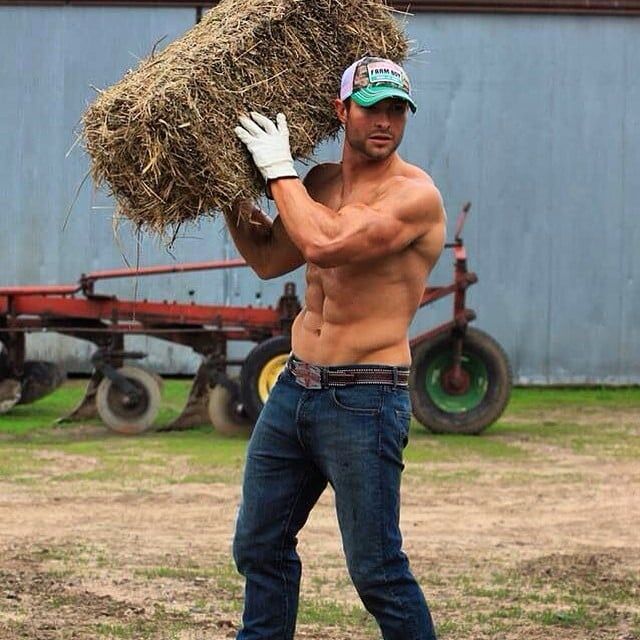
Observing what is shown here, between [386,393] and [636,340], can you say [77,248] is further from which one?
[386,393]

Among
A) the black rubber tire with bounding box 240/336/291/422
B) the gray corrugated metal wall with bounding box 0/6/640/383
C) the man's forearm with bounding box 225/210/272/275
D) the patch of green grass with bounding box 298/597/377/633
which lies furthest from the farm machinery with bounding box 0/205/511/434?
the man's forearm with bounding box 225/210/272/275

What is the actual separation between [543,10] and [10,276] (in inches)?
277

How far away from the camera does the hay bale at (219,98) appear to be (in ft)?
13.7

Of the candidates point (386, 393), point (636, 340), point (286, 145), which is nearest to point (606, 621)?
point (386, 393)

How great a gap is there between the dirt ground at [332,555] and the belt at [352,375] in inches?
60.8

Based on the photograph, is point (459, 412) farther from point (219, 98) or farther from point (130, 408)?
point (219, 98)

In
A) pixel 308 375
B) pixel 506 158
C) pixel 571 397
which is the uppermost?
pixel 506 158

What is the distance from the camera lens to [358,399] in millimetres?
4074

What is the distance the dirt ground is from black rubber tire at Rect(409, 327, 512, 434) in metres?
1.83

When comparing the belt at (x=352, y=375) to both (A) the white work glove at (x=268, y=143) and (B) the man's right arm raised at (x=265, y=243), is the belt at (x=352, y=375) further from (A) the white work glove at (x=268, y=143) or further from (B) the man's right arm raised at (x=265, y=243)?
(A) the white work glove at (x=268, y=143)

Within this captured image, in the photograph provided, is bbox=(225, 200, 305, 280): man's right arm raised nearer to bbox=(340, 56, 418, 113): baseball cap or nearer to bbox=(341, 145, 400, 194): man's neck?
bbox=(341, 145, 400, 194): man's neck

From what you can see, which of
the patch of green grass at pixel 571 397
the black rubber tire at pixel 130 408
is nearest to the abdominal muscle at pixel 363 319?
the black rubber tire at pixel 130 408

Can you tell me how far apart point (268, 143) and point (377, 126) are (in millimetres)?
332

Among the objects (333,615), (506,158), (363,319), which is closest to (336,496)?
(363,319)
